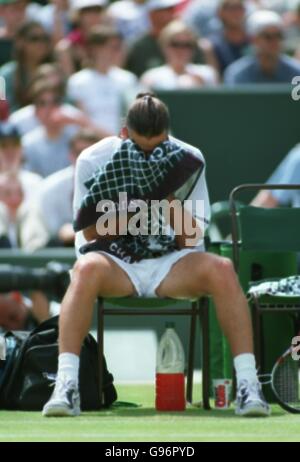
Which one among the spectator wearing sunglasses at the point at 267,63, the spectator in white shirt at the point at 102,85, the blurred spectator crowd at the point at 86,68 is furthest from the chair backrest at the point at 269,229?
the spectator wearing sunglasses at the point at 267,63

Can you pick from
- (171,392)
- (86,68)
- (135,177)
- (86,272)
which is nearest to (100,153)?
(135,177)

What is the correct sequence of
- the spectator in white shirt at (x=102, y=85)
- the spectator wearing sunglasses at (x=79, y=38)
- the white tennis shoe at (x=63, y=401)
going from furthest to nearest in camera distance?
1. the spectator wearing sunglasses at (x=79, y=38)
2. the spectator in white shirt at (x=102, y=85)
3. the white tennis shoe at (x=63, y=401)

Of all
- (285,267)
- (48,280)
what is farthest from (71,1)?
(285,267)

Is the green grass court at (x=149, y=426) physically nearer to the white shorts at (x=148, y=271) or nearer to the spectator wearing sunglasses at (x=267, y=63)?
the white shorts at (x=148, y=271)

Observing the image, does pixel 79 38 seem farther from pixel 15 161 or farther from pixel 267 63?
pixel 15 161

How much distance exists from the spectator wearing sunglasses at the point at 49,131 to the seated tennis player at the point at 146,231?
5.10 m

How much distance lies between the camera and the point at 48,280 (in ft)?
33.8

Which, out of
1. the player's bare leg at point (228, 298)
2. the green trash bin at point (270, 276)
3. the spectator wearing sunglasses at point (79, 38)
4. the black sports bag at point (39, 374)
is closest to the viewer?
the player's bare leg at point (228, 298)

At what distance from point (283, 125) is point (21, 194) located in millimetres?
2348

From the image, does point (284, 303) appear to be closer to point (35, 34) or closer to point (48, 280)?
point (48, 280)

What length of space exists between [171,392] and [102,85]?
6150mm

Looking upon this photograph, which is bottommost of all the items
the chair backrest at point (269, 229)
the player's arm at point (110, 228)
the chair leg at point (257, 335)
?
the chair leg at point (257, 335)

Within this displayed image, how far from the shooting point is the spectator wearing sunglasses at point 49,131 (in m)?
12.9

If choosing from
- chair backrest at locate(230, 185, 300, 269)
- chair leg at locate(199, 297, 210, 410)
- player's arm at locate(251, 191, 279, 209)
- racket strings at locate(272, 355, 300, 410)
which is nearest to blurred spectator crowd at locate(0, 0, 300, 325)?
player's arm at locate(251, 191, 279, 209)
